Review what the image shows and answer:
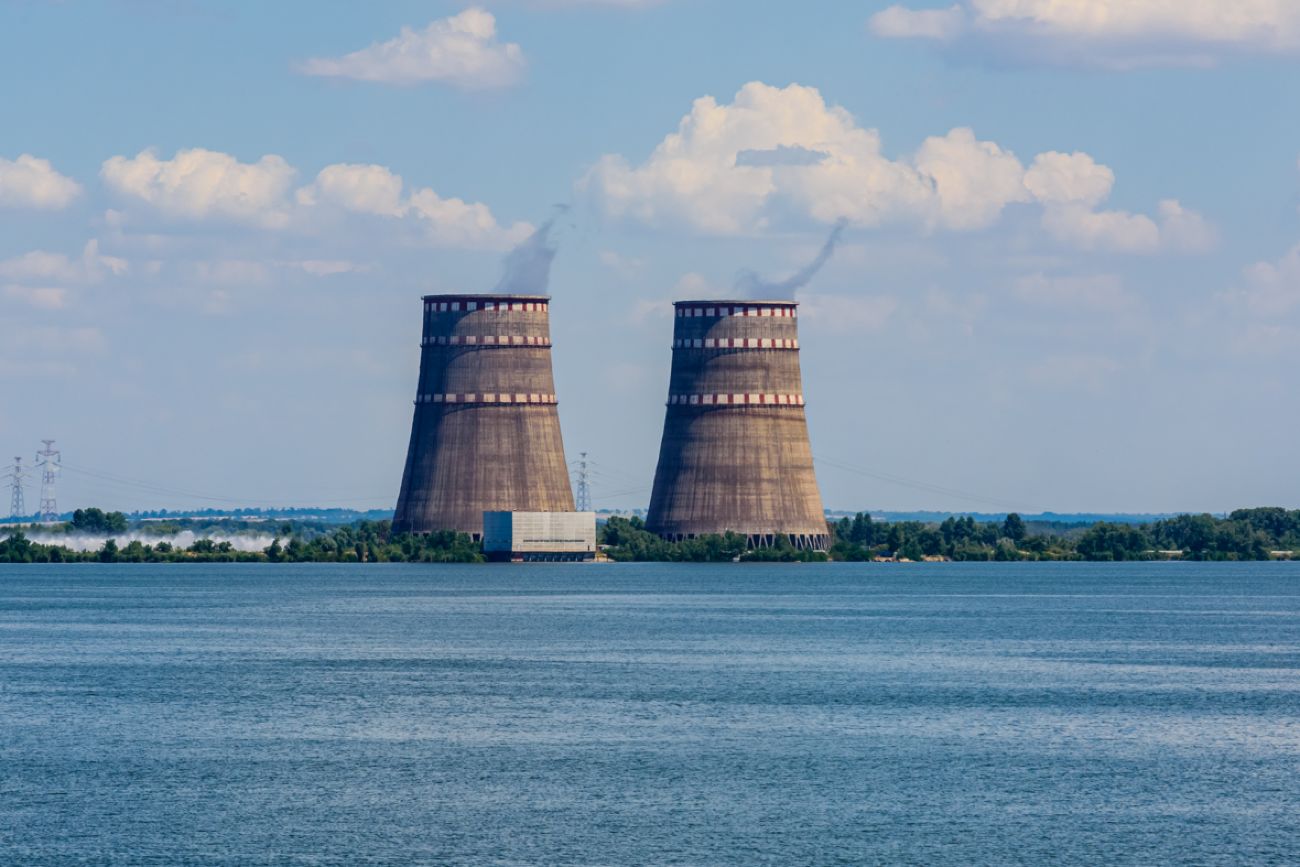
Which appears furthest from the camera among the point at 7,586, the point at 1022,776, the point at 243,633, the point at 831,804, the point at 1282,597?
the point at 7,586

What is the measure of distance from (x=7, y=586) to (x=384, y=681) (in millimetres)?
57356

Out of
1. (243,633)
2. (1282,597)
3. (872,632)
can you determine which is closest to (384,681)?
(243,633)

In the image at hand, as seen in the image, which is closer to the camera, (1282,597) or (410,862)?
(410,862)

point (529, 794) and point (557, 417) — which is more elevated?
point (557, 417)

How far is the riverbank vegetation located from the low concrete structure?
4.65 ft

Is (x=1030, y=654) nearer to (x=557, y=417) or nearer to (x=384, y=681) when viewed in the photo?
(x=384, y=681)

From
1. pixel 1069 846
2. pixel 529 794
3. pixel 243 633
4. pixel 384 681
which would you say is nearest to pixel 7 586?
pixel 243 633

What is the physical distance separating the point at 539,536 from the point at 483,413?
9185 mm

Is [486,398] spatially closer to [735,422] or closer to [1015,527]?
[735,422]

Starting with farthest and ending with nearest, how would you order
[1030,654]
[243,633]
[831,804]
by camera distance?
[243,633] < [1030,654] < [831,804]

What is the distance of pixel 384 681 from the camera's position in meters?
47.5

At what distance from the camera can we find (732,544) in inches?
4220

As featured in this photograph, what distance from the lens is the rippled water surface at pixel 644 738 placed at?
2858 centimetres

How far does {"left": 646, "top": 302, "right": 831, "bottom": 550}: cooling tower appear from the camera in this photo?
103 m
